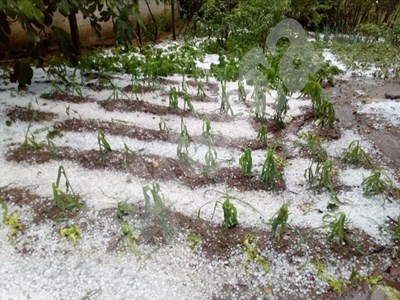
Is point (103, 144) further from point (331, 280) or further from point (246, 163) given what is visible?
point (331, 280)

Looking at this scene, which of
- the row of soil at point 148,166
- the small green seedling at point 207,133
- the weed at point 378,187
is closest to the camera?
the weed at point 378,187

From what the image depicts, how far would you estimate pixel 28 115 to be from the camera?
3.04 m

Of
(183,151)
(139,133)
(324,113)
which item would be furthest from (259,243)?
(324,113)

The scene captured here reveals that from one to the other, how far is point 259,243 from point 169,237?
1.52ft

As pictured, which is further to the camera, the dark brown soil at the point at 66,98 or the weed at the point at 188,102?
the dark brown soil at the point at 66,98

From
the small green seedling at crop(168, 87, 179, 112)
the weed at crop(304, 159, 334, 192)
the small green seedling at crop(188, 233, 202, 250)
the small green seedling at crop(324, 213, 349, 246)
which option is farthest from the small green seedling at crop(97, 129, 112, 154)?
the small green seedling at crop(324, 213, 349, 246)

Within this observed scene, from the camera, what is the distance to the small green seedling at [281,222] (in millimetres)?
1923

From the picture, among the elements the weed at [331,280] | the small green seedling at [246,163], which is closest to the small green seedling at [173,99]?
the small green seedling at [246,163]

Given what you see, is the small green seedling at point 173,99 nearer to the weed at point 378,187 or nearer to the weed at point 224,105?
the weed at point 224,105

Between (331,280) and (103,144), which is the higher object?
(103,144)

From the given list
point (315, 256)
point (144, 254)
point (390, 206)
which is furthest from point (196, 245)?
point (390, 206)

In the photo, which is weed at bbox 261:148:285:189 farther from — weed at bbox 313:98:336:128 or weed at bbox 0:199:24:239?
weed at bbox 0:199:24:239

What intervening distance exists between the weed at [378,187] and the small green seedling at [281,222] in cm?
60

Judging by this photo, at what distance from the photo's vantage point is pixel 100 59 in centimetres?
443
